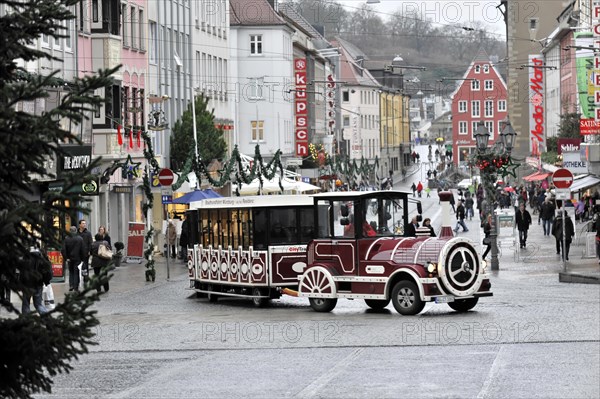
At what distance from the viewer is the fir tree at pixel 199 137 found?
211 feet

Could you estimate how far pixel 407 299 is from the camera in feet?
82.6

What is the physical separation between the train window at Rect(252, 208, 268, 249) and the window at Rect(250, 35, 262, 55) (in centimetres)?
7060

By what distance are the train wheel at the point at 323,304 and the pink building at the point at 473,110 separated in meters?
148

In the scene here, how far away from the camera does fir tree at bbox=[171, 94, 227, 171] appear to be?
6431 cm

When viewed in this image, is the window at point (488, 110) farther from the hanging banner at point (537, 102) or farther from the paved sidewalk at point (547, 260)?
the paved sidewalk at point (547, 260)

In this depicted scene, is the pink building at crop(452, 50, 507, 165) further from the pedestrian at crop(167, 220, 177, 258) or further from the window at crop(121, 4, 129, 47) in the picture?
the pedestrian at crop(167, 220, 177, 258)

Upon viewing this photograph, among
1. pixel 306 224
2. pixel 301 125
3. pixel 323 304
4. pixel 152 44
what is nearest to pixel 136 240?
pixel 152 44

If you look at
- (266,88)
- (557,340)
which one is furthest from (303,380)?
(266,88)

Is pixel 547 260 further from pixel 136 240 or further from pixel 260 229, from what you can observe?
pixel 260 229

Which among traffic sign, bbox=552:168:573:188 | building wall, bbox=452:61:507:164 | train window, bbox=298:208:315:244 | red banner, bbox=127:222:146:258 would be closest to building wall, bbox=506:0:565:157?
building wall, bbox=452:61:507:164

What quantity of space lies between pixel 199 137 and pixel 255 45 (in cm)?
3533

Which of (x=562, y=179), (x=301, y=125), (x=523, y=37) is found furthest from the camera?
(x=523, y=37)

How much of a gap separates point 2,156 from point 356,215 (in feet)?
63.2

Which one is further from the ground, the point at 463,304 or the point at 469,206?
the point at 469,206
